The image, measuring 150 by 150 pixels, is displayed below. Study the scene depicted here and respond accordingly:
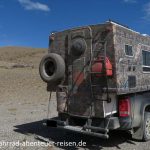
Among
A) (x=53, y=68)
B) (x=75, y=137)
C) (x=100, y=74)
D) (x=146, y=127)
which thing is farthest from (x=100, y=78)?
(x=75, y=137)

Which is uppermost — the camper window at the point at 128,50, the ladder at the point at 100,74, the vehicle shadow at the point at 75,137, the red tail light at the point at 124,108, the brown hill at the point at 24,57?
the brown hill at the point at 24,57

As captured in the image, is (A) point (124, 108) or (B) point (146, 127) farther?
(B) point (146, 127)

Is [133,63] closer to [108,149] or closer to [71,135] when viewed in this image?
[108,149]

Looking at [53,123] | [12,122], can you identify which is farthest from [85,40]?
[12,122]

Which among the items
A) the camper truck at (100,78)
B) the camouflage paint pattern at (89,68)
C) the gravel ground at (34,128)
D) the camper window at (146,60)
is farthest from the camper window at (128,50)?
the gravel ground at (34,128)

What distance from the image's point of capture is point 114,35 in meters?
8.12

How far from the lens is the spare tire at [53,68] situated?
9055mm

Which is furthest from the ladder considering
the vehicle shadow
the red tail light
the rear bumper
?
the vehicle shadow

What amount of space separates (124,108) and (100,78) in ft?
3.20

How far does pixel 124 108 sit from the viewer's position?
27.3ft

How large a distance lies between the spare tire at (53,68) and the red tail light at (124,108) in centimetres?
187

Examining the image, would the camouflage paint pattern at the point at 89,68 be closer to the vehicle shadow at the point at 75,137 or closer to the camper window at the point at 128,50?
the camper window at the point at 128,50

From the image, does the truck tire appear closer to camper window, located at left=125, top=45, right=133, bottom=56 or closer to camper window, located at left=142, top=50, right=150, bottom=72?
camper window, located at left=142, top=50, right=150, bottom=72

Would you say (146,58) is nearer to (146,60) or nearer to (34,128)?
(146,60)
